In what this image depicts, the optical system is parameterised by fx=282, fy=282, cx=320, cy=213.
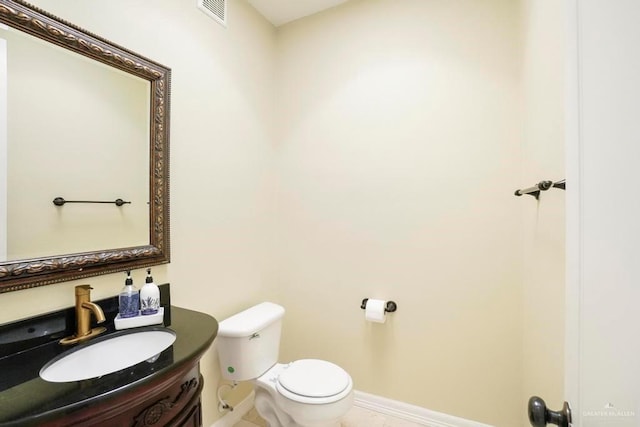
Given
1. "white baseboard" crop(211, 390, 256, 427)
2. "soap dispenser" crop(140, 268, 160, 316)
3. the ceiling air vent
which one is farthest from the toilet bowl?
the ceiling air vent

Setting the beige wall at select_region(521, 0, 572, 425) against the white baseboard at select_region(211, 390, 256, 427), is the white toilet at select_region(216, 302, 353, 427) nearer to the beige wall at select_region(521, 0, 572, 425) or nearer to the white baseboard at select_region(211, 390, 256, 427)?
the white baseboard at select_region(211, 390, 256, 427)

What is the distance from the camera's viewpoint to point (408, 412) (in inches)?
71.4

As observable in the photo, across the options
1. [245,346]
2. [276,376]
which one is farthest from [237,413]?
[245,346]

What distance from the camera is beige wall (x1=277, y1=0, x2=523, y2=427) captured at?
1599mm

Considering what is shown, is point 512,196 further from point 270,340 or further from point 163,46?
point 163,46

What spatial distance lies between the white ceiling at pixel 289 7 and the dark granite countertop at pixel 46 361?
2.03 m

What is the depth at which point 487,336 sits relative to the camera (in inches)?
64.1

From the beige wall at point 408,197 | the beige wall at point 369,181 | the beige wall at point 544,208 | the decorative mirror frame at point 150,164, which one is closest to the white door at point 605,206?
the beige wall at point 544,208

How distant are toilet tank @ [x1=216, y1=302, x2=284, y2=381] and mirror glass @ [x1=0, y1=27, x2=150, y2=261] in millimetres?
671

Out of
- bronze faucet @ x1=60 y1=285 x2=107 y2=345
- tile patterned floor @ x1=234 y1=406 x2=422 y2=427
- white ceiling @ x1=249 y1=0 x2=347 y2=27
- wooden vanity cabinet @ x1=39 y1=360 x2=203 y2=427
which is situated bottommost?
tile patterned floor @ x1=234 y1=406 x2=422 y2=427

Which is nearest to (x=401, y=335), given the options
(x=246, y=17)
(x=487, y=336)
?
(x=487, y=336)

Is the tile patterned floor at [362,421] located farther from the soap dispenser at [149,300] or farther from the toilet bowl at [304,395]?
the soap dispenser at [149,300]

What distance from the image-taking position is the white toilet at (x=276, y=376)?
1.38m

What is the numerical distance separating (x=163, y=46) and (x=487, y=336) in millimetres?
2336
